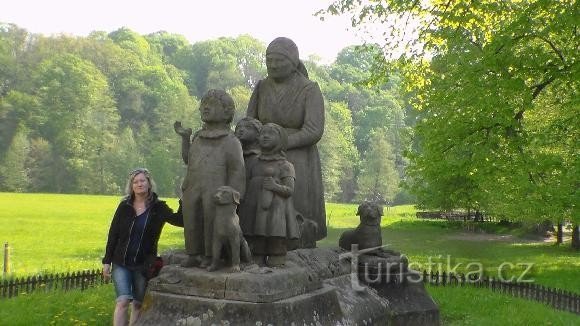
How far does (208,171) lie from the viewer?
5238 mm

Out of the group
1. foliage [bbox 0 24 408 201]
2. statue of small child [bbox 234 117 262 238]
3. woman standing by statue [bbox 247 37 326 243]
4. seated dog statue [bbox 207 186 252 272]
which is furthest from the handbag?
foliage [bbox 0 24 408 201]

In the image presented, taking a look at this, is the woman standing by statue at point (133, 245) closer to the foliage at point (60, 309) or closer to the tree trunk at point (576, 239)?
the foliage at point (60, 309)

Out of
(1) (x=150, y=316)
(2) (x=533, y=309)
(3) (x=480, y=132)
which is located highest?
(3) (x=480, y=132)

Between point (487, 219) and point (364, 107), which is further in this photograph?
point (364, 107)

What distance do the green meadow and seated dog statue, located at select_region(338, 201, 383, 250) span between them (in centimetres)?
257

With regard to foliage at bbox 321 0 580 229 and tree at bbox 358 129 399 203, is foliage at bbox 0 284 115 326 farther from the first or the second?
tree at bbox 358 129 399 203

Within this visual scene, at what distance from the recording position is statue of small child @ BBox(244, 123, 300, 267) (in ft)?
18.0

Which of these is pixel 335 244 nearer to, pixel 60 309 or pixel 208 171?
pixel 60 309

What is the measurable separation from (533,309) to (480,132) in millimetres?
5348

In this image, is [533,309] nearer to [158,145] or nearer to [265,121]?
[265,121]

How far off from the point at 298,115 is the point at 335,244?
518 centimetres

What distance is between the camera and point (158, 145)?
61562 mm

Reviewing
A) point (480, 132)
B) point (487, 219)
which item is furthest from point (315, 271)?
point (487, 219)

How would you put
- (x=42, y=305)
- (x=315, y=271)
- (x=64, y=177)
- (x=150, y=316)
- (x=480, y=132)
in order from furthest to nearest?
(x=64, y=177) → (x=480, y=132) → (x=42, y=305) → (x=315, y=271) → (x=150, y=316)
